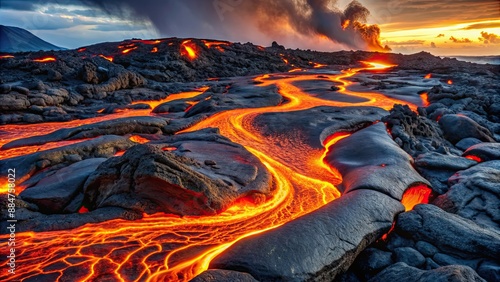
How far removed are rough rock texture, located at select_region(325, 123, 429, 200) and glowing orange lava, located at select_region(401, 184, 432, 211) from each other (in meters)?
0.18

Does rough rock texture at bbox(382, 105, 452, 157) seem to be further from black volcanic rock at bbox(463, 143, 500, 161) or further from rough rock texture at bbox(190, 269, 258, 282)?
rough rock texture at bbox(190, 269, 258, 282)

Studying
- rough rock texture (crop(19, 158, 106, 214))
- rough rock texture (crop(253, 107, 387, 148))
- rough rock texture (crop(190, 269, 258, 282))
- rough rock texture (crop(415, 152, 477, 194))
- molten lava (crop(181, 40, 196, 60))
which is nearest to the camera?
rough rock texture (crop(190, 269, 258, 282))

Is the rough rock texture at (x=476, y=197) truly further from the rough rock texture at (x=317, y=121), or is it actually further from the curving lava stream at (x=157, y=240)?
the rough rock texture at (x=317, y=121)

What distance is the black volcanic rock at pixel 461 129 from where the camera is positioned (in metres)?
15.3

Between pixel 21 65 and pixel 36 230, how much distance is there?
3185cm

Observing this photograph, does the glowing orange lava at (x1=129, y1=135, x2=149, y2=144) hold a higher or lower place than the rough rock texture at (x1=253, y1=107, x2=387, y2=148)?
lower

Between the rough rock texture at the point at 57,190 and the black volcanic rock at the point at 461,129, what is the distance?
642 inches

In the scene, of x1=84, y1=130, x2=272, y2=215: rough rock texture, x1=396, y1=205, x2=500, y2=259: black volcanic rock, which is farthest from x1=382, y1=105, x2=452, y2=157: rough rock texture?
x1=84, y1=130, x2=272, y2=215: rough rock texture

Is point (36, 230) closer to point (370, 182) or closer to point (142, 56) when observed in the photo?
point (370, 182)

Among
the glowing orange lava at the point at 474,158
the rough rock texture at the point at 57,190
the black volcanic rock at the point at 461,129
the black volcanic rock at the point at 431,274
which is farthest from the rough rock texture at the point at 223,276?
the black volcanic rock at the point at 461,129

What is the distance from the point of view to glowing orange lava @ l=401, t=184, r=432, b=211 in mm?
9075

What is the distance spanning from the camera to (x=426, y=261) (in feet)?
20.1

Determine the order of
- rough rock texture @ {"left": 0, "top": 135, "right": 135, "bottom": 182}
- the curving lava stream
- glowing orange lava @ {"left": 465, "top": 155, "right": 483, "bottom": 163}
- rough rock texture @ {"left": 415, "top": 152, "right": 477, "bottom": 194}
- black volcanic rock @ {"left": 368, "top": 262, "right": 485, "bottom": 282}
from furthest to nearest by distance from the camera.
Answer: glowing orange lava @ {"left": 465, "top": 155, "right": 483, "bottom": 163} → rough rock texture @ {"left": 0, "top": 135, "right": 135, "bottom": 182} → rough rock texture @ {"left": 415, "top": 152, "right": 477, "bottom": 194} → the curving lava stream → black volcanic rock @ {"left": 368, "top": 262, "right": 485, "bottom": 282}

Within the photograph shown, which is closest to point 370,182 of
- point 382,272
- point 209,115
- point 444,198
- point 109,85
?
point 444,198
